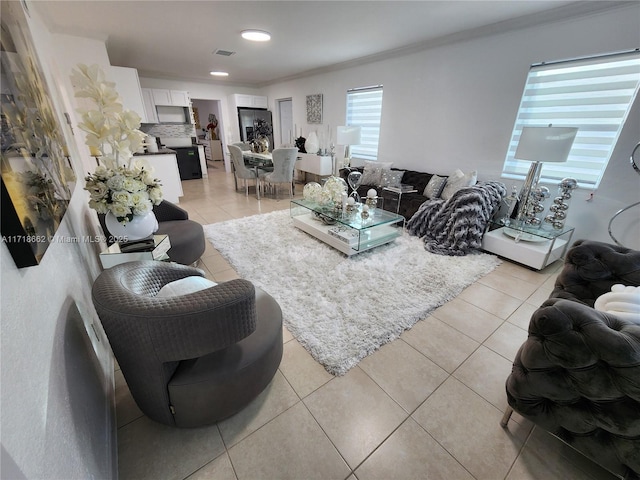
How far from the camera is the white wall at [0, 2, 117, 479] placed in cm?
54

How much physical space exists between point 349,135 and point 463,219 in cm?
241

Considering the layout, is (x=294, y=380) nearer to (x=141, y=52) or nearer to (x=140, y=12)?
(x=140, y=12)

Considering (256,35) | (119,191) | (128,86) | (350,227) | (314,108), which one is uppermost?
(256,35)

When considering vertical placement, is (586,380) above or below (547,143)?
below

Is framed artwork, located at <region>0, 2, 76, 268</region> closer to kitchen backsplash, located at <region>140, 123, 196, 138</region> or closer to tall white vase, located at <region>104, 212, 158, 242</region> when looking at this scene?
tall white vase, located at <region>104, 212, 158, 242</region>

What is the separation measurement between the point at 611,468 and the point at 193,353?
1650 millimetres

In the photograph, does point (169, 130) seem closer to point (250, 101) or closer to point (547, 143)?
point (250, 101)

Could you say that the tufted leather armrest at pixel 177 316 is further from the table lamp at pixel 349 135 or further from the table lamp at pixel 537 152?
the table lamp at pixel 349 135

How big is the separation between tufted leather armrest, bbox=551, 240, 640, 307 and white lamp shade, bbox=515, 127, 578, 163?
4.24ft

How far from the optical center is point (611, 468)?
3.26 ft

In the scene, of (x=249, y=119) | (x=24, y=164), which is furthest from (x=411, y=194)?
(x=249, y=119)

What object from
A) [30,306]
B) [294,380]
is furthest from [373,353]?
[30,306]

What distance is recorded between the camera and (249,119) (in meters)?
7.13

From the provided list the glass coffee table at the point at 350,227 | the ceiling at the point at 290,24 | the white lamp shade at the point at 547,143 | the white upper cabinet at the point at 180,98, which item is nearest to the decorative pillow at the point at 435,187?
the glass coffee table at the point at 350,227
